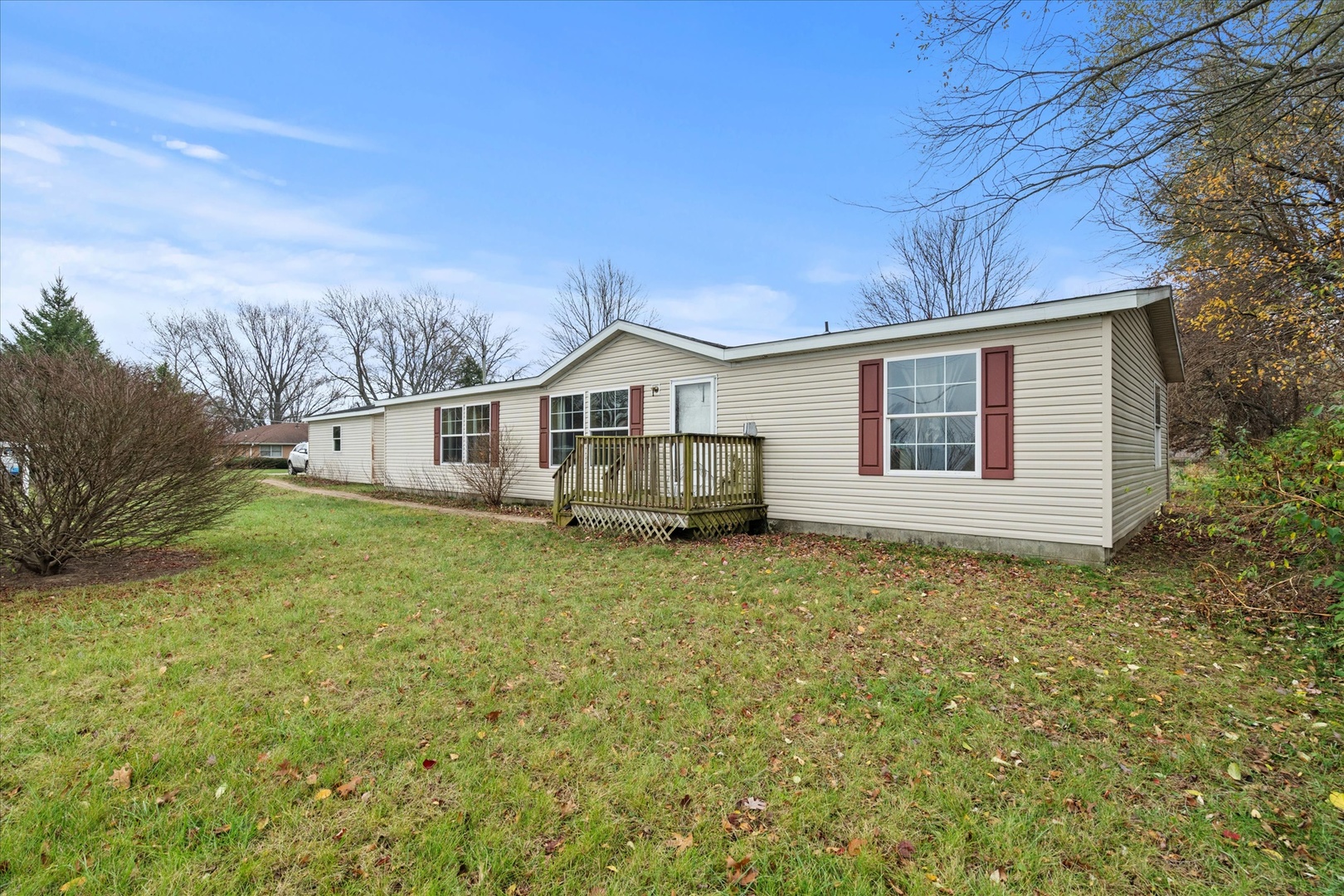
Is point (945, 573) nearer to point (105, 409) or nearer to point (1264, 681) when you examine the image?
point (1264, 681)

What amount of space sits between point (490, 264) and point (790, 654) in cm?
2651

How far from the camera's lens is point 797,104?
8.31m

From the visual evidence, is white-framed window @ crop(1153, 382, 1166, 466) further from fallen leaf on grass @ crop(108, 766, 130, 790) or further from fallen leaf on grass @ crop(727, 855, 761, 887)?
fallen leaf on grass @ crop(108, 766, 130, 790)

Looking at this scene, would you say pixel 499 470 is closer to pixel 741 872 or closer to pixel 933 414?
pixel 933 414

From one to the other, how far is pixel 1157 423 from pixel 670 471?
9.33m

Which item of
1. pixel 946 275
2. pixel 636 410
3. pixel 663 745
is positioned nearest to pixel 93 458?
pixel 663 745

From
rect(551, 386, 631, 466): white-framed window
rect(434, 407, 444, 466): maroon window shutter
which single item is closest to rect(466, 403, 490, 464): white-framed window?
rect(434, 407, 444, 466): maroon window shutter

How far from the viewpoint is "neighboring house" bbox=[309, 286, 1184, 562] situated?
689cm

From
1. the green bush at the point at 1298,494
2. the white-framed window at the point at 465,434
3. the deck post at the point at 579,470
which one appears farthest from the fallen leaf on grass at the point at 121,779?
the white-framed window at the point at 465,434

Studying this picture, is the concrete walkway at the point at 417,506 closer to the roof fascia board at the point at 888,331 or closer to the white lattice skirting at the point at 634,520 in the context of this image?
the white lattice skirting at the point at 634,520

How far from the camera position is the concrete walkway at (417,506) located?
11452mm

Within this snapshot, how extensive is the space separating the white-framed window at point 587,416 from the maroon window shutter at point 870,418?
456 centimetres

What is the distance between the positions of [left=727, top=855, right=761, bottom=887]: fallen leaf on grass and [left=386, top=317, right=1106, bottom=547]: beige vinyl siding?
6.39 m

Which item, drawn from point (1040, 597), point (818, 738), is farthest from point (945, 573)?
point (818, 738)
